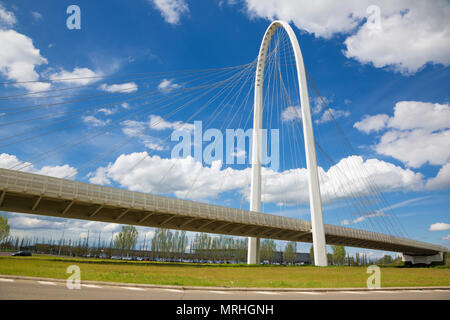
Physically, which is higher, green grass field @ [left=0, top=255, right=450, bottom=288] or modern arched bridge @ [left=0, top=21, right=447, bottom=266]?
modern arched bridge @ [left=0, top=21, right=447, bottom=266]

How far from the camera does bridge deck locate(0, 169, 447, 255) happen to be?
25.9 metres

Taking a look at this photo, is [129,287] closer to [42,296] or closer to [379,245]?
[42,296]

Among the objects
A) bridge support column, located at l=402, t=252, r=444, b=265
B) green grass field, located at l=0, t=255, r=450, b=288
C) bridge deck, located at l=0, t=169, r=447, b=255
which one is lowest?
bridge support column, located at l=402, t=252, r=444, b=265

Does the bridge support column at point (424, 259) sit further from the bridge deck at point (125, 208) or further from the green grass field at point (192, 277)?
the green grass field at point (192, 277)

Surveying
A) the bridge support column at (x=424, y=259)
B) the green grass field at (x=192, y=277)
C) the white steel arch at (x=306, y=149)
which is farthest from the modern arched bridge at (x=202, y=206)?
the bridge support column at (x=424, y=259)

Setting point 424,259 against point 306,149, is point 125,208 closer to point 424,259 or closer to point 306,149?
point 306,149

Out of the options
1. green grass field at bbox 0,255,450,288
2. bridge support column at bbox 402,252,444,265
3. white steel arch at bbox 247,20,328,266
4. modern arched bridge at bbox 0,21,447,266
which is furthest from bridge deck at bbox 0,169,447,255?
bridge support column at bbox 402,252,444,265

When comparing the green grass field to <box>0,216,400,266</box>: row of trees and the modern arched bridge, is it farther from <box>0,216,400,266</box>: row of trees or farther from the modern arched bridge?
<box>0,216,400,266</box>: row of trees

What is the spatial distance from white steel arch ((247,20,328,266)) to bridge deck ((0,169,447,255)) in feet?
12.7

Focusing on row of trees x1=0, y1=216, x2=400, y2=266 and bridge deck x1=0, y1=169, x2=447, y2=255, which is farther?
row of trees x1=0, y1=216, x2=400, y2=266

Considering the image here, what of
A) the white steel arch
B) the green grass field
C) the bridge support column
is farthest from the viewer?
the bridge support column

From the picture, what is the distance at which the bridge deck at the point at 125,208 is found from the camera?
2591cm

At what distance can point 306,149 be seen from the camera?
42438mm

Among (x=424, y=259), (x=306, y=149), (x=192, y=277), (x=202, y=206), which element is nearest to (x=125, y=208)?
(x=202, y=206)
